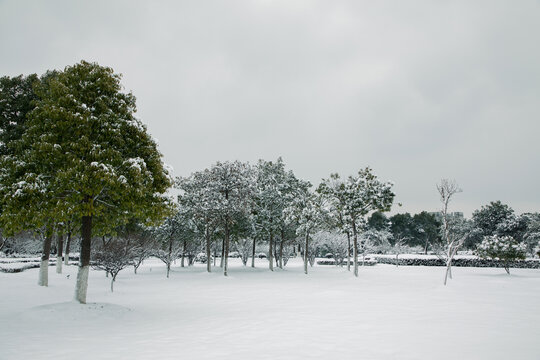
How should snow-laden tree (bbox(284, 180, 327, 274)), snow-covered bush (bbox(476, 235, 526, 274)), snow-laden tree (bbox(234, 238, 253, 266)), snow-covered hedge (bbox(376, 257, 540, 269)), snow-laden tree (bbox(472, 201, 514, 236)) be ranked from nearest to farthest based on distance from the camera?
snow-covered bush (bbox(476, 235, 526, 274)) < snow-laden tree (bbox(284, 180, 327, 274)) < snow-covered hedge (bbox(376, 257, 540, 269)) < snow-laden tree (bbox(234, 238, 253, 266)) < snow-laden tree (bbox(472, 201, 514, 236))

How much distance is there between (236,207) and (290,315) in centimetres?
2205

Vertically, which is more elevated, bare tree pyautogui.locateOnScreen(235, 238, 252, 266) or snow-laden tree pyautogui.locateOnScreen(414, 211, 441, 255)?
snow-laden tree pyautogui.locateOnScreen(414, 211, 441, 255)

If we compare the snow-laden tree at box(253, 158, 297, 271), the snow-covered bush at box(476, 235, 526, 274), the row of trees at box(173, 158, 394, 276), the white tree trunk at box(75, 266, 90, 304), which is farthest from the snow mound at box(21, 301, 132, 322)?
the snow-covered bush at box(476, 235, 526, 274)

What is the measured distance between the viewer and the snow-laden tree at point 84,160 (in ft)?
42.4

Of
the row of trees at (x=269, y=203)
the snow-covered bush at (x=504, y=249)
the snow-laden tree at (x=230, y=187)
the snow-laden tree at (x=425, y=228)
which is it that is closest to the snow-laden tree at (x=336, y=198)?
the row of trees at (x=269, y=203)

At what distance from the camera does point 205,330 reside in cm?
1138

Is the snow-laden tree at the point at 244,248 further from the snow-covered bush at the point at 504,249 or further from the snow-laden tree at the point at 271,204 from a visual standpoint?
the snow-covered bush at the point at 504,249

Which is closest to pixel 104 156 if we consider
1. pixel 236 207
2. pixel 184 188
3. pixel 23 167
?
pixel 23 167

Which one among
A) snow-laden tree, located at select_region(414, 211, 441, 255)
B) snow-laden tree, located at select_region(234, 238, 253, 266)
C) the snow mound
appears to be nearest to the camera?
the snow mound

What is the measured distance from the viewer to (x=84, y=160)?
43.9ft

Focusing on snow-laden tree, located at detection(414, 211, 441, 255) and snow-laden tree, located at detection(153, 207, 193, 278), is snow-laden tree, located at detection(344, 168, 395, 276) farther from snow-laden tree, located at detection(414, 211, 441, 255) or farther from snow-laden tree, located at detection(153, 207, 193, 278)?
snow-laden tree, located at detection(414, 211, 441, 255)

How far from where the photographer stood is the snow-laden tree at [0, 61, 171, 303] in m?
12.9

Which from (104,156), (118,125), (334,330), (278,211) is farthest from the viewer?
(278,211)

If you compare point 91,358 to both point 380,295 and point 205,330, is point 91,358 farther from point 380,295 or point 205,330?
point 380,295
